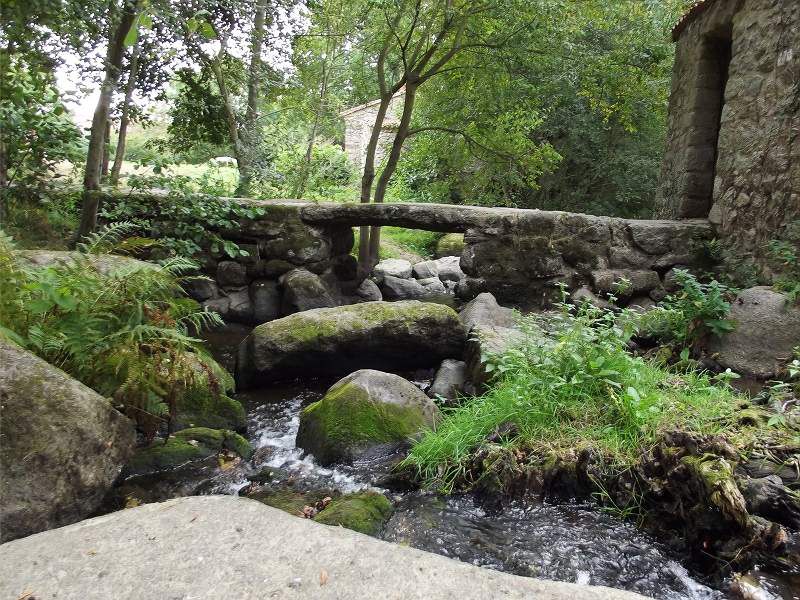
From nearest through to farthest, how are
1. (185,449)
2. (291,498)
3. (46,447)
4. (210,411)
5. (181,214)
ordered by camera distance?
(46,447)
(291,498)
(185,449)
(210,411)
(181,214)

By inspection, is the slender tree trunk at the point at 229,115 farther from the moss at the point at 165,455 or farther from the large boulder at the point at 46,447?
the large boulder at the point at 46,447

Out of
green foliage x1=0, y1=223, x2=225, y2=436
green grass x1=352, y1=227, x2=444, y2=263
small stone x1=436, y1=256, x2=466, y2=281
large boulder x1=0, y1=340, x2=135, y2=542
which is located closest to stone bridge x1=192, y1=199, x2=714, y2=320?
small stone x1=436, y1=256, x2=466, y2=281

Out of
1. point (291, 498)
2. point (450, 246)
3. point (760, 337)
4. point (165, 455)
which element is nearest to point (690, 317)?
point (760, 337)

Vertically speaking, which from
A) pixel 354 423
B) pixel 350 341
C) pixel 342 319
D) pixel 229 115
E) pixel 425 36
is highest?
pixel 425 36

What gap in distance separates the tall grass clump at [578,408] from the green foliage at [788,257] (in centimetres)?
170

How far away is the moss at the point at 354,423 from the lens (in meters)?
3.79

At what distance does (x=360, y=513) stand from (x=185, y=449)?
132cm

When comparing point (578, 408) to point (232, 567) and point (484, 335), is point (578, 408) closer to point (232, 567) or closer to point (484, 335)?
point (484, 335)

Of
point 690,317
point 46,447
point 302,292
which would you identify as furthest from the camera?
point 302,292

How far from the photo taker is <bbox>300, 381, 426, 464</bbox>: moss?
3.79 metres

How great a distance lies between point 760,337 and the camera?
454 centimetres

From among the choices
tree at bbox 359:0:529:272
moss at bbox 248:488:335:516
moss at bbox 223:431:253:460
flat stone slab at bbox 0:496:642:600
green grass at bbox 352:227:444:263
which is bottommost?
moss at bbox 248:488:335:516

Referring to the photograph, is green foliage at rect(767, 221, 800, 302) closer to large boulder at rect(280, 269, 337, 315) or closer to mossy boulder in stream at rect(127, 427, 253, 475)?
mossy boulder in stream at rect(127, 427, 253, 475)

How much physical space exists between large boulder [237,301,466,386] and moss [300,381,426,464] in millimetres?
1148
